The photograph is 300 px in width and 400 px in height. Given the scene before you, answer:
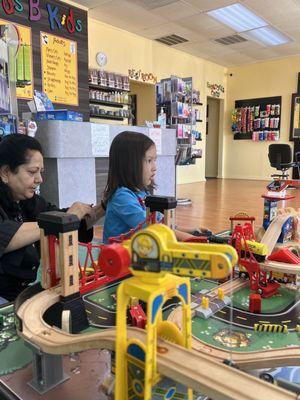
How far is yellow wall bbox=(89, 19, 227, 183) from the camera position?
537cm

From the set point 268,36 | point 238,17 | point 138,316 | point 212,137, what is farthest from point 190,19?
point 138,316

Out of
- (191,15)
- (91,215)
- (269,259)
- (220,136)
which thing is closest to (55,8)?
(191,15)

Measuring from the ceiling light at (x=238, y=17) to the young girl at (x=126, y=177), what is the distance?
4165 millimetres

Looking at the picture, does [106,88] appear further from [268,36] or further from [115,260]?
[115,260]

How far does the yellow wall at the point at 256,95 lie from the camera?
7.36 m

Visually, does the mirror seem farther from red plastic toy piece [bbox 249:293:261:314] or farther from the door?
red plastic toy piece [bbox 249:293:261:314]

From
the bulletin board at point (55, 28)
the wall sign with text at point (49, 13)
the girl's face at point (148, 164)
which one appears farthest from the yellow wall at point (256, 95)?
the girl's face at point (148, 164)

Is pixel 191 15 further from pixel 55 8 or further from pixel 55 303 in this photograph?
pixel 55 303

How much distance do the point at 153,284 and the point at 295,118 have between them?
7698mm

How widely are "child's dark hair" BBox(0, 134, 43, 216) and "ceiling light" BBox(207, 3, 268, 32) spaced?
4444 mm


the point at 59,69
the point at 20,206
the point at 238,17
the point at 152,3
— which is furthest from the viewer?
the point at 238,17

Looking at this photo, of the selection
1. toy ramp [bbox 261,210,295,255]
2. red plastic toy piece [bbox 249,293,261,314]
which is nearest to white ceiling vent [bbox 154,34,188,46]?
toy ramp [bbox 261,210,295,255]

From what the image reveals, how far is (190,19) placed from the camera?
16.6ft

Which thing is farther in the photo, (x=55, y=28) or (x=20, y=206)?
(x=55, y=28)
